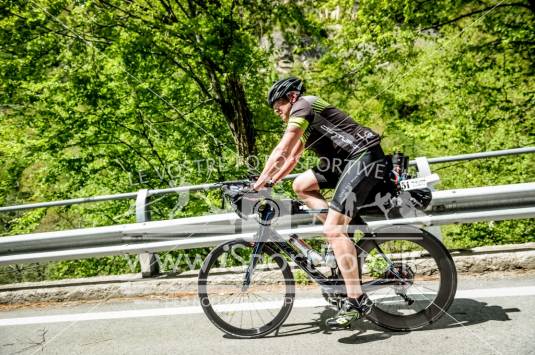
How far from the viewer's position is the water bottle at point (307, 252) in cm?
362

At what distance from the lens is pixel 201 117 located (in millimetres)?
11195

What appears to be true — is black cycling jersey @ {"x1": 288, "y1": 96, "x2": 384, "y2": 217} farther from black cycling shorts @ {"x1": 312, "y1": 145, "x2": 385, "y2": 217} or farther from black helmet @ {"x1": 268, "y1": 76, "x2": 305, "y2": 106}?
black helmet @ {"x1": 268, "y1": 76, "x2": 305, "y2": 106}

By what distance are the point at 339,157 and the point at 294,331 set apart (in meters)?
1.60

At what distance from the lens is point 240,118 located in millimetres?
10430

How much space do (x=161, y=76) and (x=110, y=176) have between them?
10.6ft

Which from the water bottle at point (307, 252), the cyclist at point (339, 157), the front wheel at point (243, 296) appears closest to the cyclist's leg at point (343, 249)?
the cyclist at point (339, 157)

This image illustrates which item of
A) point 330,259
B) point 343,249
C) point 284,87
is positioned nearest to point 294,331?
point 330,259

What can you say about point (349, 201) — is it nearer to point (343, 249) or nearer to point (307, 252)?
point (343, 249)

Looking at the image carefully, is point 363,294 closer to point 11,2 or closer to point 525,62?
point 11,2

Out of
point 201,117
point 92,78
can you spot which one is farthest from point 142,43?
point 201,117

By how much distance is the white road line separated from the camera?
3.83 m

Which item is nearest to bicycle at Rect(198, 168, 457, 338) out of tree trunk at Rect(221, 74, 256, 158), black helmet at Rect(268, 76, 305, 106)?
black helmet at Rect(268, 76, 305, 106)

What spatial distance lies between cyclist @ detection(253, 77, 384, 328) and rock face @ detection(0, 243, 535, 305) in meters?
1.12

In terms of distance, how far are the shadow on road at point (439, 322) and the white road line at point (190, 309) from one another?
20 cm
